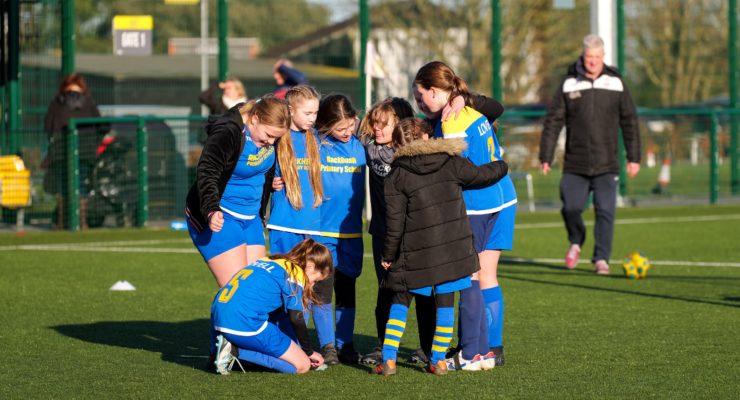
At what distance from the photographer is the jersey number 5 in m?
6.59

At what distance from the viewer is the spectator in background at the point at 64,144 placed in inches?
624

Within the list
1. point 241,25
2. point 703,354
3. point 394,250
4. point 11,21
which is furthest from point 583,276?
point 241,25


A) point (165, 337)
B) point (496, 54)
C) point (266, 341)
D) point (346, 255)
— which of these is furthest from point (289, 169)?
point (496, 54)

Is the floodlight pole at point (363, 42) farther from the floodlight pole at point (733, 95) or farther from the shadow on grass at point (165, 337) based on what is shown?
the shadow on grass at point (165, 337)

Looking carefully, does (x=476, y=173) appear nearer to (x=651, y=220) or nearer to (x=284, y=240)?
(x=284, y=240)

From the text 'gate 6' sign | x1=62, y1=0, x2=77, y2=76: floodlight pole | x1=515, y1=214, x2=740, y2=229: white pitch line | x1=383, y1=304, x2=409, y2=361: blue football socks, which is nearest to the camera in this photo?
x1=383, y1=304, x2=409, y2=361: blue football socks

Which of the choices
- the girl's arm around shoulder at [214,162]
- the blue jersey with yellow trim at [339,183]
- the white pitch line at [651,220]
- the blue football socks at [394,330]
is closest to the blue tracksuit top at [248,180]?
the girl's arm around shoulder at [214,162]

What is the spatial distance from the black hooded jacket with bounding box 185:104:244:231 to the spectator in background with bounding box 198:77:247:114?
754 centimetres

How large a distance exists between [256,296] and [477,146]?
1.45 meters

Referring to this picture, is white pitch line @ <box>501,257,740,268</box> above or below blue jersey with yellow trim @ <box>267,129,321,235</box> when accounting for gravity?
below

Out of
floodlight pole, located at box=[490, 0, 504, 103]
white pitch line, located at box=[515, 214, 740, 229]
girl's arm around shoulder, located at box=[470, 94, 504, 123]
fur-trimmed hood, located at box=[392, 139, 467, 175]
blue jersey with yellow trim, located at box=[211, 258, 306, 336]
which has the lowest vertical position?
white pitch line, located at box=[515, 214, 740, 229]

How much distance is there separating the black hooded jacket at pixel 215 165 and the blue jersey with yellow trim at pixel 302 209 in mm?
398

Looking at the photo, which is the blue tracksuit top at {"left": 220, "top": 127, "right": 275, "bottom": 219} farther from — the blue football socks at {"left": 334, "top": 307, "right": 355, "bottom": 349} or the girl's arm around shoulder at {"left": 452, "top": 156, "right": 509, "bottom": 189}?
the girl's arm around shoulder at {"left": 452, "top": 156, "right": 509, "bottom": 189}

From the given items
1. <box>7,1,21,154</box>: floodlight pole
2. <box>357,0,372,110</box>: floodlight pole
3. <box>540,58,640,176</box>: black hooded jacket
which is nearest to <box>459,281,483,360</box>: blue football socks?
<box>540,58,640,176</box>: black hooded jacket
